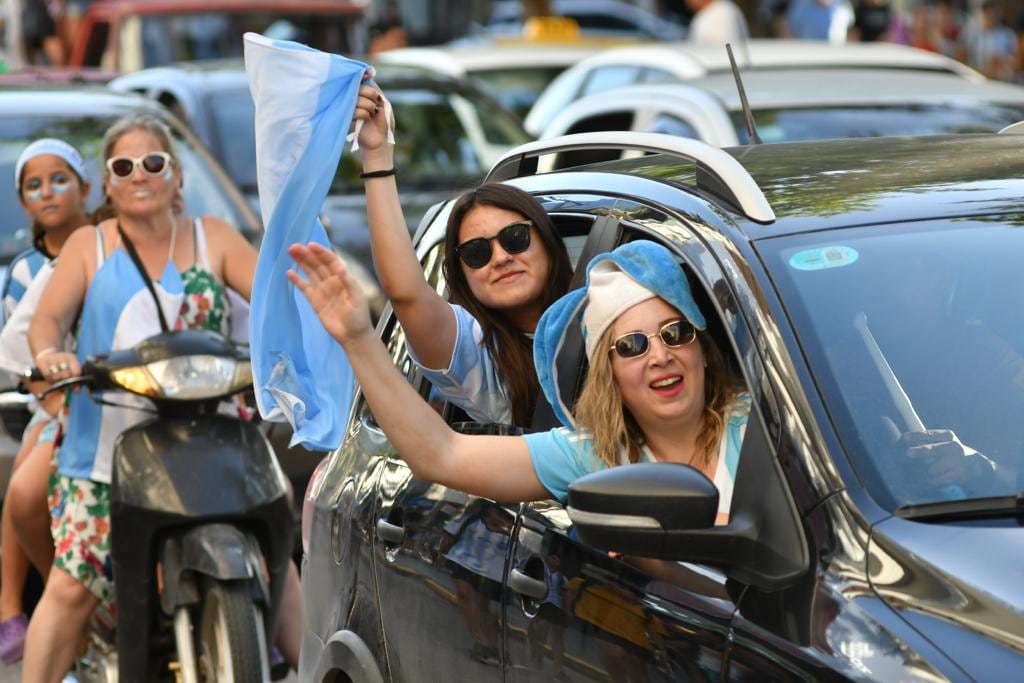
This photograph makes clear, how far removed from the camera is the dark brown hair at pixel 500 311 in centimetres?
421

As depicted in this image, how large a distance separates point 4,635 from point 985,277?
13.1 ft

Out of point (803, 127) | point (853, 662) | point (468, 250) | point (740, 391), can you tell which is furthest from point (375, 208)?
point (803, 127)

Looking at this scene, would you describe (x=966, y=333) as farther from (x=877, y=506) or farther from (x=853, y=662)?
(x=853, y=662)

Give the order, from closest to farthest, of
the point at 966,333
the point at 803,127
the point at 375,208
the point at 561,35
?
1. the point at 966,333
2. the point at 375,208
3. the point at 803,127
4. the point at 561,35

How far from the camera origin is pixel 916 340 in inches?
136

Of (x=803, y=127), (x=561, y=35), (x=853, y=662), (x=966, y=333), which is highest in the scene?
(x=966, y=333)

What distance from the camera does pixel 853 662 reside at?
2904mm

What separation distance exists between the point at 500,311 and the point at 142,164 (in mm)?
1841

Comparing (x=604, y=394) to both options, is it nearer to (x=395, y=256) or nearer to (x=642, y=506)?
(x=642, y=506)

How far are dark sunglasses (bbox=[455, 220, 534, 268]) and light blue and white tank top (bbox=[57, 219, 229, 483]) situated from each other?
5.91 feet

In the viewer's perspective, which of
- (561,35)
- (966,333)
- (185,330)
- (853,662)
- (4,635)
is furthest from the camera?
(561,35)

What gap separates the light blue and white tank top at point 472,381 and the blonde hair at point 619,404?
22.7 inches

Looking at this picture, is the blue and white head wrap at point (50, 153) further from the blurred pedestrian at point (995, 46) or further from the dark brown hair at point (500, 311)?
the blurred pedestrian at point (995, 46)

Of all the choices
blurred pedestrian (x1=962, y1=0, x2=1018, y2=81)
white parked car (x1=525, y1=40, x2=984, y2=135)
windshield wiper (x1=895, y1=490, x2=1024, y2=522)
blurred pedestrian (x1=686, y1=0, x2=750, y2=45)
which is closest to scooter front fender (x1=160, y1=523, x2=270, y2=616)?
windshield wiper (x1=895, y1=490, x2=1024, y2=522)
